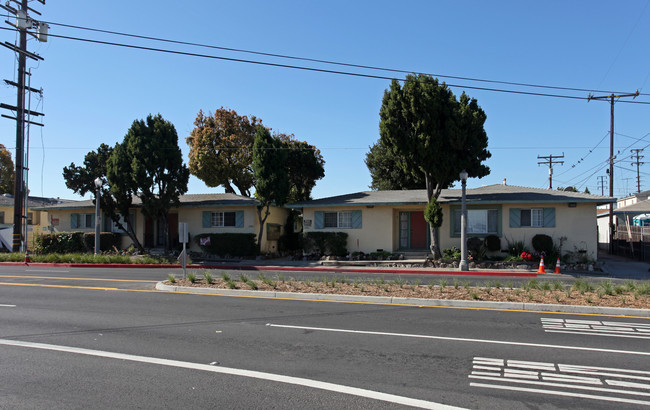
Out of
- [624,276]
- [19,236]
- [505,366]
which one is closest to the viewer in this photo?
[505,366]

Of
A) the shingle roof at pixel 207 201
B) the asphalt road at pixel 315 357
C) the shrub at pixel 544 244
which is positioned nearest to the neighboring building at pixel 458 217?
the shrub at pixel 544 244

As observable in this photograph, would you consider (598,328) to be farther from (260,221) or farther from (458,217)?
(260,221)

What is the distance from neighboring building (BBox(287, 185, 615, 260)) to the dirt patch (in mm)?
10005

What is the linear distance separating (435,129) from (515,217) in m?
5.99

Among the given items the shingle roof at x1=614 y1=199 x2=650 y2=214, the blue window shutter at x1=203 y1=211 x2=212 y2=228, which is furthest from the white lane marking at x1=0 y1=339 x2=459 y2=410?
the shingle roof at x1=614 y1=199 x2=650 y2=214

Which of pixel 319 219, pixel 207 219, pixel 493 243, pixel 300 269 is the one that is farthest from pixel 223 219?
pixel 493 243

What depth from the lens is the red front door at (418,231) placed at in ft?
81.8

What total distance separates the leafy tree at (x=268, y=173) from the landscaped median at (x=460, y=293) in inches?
451

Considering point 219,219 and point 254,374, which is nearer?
point 254,374

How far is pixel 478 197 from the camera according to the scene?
23203 mm

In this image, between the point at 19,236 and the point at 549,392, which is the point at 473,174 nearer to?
the point at 549,392

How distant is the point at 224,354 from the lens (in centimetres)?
663

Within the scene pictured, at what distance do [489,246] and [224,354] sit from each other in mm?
17953

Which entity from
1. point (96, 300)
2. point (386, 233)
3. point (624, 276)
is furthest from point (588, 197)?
point (96, 300)
